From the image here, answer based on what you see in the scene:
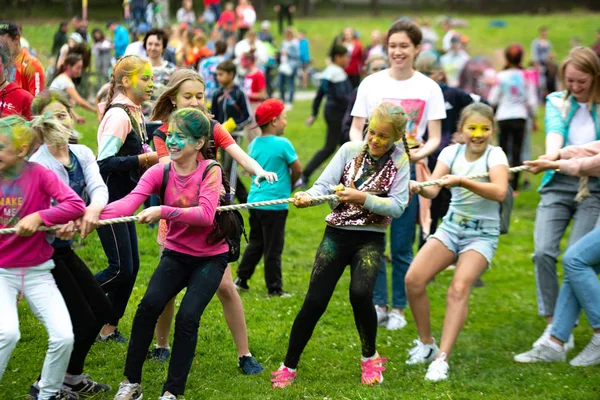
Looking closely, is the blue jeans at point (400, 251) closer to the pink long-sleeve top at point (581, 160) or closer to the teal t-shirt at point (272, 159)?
the teal t-shirt at point (272, 159)

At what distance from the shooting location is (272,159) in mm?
7742

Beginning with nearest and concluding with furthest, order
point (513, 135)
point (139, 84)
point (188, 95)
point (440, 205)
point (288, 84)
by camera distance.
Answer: point (188, 95) → point (139, 84) → point (440, 205) → point (513, 135) → point (288, 84)

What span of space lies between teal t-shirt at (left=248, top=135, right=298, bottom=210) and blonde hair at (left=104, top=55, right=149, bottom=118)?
2000 mm

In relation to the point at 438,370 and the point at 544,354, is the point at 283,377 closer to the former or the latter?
the point at 438,370

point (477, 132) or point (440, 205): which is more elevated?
point (477, 132)

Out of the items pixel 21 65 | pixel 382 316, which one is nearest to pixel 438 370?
pixel 382 316

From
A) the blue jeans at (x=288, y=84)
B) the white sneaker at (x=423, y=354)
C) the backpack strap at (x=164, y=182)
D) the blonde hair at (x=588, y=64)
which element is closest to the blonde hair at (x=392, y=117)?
Result: the backpack strap at (x=164, y=182)

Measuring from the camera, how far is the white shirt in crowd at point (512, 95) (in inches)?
526

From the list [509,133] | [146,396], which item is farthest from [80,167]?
[509,133]

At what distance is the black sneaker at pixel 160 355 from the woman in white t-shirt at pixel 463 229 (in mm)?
2016

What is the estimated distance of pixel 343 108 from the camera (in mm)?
13633

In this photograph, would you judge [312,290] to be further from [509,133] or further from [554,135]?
[509,133]

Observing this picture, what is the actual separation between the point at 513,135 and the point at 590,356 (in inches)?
307

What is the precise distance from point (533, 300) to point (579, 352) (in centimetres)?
197
